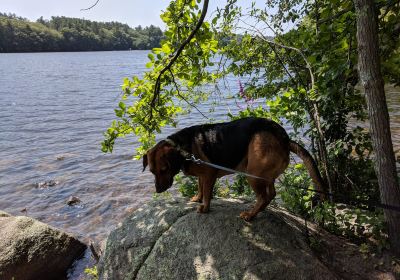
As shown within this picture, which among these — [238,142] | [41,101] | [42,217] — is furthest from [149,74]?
[41,101]

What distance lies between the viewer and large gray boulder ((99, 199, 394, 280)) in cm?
408

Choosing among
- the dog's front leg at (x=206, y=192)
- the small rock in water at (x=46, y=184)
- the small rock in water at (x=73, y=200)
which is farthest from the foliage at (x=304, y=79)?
the small rock in water at (x=46, y=184)

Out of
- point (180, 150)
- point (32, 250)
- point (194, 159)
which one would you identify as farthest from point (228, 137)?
point (32, 250)

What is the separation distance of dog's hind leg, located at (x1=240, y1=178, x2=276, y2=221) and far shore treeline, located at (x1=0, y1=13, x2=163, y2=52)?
118331 mm

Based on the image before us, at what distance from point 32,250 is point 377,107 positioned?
Answer: 6.30 meters

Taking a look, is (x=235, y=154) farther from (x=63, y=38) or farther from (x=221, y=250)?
(x=63, y=38)

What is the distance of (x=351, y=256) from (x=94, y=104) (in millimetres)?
24123

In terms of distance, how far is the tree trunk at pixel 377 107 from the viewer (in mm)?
3926

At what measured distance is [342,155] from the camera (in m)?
6.12

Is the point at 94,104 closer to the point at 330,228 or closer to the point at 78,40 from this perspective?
the point at 330,228

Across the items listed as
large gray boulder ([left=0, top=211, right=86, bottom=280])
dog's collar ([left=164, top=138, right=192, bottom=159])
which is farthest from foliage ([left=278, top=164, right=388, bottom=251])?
large gray boulder ([left=0, top=211, right=86, bottom=280])

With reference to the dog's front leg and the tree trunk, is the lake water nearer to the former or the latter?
the dog's front leg

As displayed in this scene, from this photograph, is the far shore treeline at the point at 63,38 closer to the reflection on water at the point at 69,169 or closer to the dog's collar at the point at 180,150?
the reflection on water at the point at 69,169

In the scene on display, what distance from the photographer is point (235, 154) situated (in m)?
4.64
